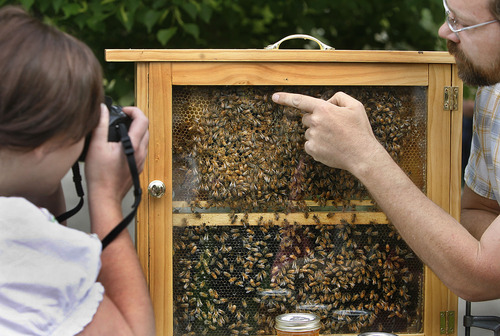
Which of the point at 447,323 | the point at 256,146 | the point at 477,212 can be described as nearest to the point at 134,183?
the point at 256,146

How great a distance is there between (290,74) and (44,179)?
0.95 meters

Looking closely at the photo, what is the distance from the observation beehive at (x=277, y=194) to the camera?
2.04m

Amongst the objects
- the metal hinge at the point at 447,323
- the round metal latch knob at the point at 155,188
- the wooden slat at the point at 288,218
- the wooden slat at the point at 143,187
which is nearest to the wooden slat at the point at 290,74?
the wooden slat at the point at 143,187

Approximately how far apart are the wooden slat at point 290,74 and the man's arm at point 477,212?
2.49ft

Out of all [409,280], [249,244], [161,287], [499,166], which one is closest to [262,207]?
[249,244]

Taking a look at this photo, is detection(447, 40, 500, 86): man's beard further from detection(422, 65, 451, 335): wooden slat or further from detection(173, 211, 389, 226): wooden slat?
detection(173, 211, 389, 226): wooden slat

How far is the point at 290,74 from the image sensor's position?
2.05 m

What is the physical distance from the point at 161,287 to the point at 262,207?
1.49 ft

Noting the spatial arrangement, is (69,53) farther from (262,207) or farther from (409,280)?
(409,280)

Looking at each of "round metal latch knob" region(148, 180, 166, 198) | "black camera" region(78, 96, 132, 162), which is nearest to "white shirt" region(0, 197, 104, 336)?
"black camera" region(78, 96, 132, 162)

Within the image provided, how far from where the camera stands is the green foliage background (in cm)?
349

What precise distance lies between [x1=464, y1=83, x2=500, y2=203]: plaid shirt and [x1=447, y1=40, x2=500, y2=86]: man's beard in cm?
22

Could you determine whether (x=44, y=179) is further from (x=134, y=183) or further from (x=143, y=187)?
(x=143, y=187)

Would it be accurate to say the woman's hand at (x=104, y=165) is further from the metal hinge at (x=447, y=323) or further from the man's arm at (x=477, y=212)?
the man's arm at (x=477, y=212)
